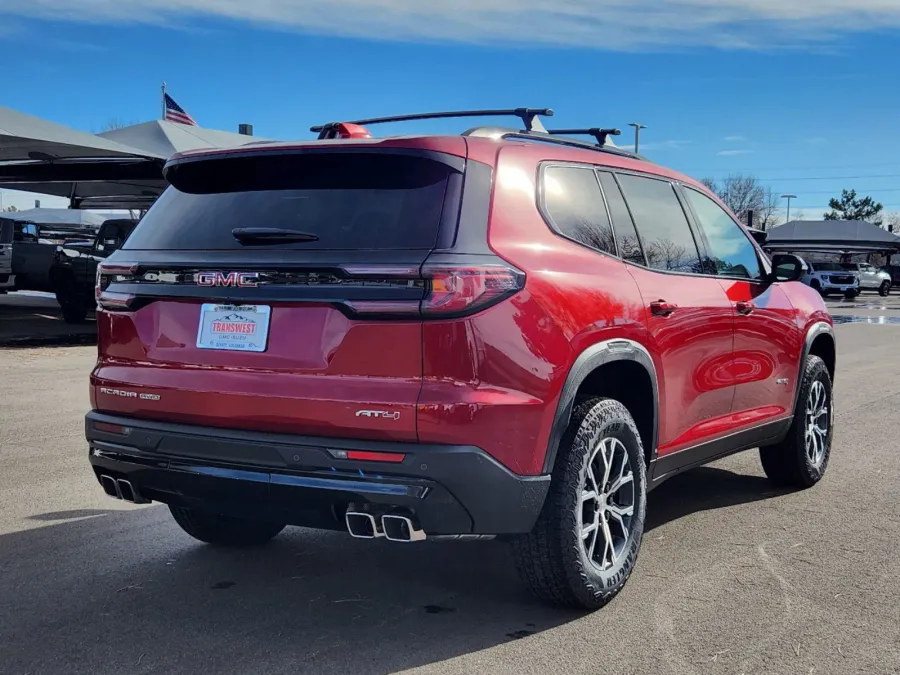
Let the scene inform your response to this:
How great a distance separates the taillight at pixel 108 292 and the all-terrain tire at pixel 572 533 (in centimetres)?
177

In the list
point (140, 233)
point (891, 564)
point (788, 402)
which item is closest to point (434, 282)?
point (140, 233)

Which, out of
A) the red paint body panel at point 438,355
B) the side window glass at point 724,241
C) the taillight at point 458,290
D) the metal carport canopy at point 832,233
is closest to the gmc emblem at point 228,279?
the red paint body panel at point 438,355

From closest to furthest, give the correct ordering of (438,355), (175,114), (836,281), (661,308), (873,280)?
(438,355) → (661,308) → (175,114) → (836,281) → (873,280)

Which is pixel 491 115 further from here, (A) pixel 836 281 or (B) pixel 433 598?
(A) pixel 836 281

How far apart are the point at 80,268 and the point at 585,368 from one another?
1547 centimetres

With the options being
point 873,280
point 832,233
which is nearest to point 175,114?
point 873,280

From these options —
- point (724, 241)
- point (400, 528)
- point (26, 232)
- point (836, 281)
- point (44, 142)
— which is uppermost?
point (44, 142)

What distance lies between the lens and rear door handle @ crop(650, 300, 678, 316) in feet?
14.0

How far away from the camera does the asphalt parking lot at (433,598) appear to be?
3.42 meters

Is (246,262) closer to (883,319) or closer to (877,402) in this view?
Result: (877,402)

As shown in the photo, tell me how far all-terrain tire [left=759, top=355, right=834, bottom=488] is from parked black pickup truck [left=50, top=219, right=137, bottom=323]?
13547 millimetres

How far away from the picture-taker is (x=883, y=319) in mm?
26422

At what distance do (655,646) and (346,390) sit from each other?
4.72 ft

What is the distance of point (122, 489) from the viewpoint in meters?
3.82
